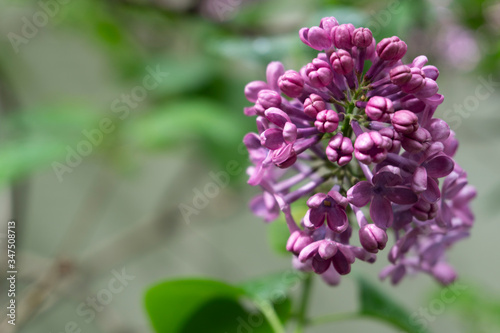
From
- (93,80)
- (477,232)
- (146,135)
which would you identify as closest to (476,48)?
(146,135)

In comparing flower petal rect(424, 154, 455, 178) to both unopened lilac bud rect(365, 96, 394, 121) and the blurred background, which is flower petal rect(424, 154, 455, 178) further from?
the blurred background

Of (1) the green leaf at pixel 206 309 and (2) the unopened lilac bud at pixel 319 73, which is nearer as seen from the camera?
(2) the unopened lilac bud at pixel 319 73

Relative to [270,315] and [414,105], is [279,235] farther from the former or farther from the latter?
[414,105]

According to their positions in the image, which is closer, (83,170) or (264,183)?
(264,183)

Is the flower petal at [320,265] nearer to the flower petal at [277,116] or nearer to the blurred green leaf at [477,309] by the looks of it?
the flower petal at [277,116]

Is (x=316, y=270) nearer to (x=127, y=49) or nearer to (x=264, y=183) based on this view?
(x=264, y=183)

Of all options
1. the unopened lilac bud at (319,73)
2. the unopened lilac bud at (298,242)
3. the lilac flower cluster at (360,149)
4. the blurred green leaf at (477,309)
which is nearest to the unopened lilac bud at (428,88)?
the lilac flower cluster at (360,149)
